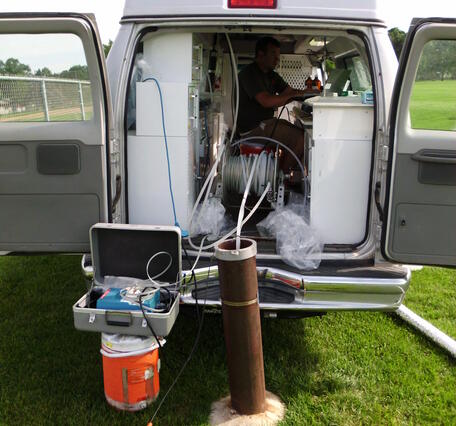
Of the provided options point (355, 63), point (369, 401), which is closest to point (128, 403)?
point (369, 401)

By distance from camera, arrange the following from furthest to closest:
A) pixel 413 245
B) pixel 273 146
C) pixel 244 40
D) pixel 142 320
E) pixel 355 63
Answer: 1. pixel 244 40
2. pixel 355 63
3. pixel 273 146
4. pixel 413 245
5. pixel 142 320

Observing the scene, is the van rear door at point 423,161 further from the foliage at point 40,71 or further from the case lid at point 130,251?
the foliage at point 40,71

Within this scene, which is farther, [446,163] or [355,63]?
[355,63]


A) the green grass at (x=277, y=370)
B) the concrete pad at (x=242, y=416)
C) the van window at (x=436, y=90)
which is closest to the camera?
the van window at (x=436, y=90)

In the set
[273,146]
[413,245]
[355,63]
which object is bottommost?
[413,245]

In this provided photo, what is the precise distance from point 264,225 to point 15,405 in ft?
6.81

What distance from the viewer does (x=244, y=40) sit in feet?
21.2

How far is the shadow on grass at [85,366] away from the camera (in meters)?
3.07

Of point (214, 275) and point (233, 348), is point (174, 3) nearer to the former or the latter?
point (214, 275)

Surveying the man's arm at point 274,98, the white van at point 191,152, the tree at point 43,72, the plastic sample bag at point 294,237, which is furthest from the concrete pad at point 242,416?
the man's arm at point 274,98

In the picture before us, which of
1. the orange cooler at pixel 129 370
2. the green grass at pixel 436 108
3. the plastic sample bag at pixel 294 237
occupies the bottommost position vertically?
the orange cooler at pixel 129 370

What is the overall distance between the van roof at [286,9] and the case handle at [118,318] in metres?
1.85

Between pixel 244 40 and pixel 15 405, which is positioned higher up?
pixel 244 40

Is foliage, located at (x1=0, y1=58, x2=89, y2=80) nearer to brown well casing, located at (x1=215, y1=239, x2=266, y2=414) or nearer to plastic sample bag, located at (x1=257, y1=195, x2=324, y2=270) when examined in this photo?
brown well casing, located at (x1=215, y1=239, x2=266, y2=414)
